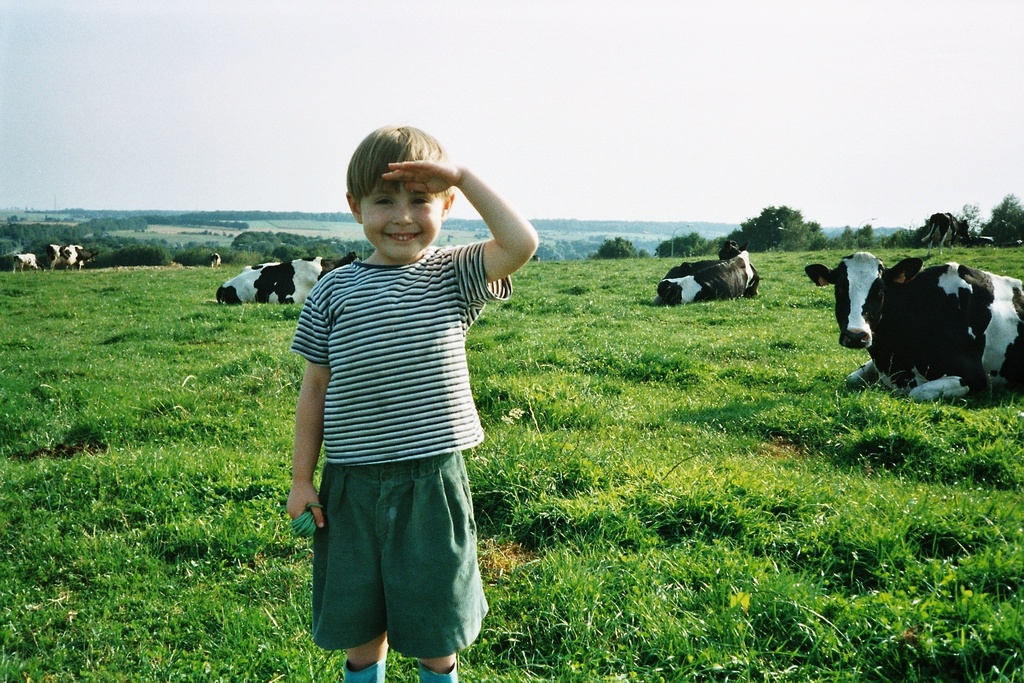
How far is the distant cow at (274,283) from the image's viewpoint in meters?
18.2

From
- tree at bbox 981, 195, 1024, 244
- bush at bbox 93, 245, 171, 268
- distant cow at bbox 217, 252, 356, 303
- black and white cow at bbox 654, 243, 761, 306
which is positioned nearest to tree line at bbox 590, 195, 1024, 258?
tree at bbox 981, 195, 1024, 244

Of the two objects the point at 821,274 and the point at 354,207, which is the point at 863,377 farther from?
the point at 354,207

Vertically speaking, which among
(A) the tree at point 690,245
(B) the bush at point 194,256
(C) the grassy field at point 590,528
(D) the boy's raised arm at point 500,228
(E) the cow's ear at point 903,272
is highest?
(A) the tree at point 690,245

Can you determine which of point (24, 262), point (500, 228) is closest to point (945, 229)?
point (500, 228)

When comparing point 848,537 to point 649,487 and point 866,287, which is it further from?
point 866,287

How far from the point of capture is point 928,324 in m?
7.95

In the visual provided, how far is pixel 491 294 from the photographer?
2389 mm

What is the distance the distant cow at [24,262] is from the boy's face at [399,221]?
40.3m

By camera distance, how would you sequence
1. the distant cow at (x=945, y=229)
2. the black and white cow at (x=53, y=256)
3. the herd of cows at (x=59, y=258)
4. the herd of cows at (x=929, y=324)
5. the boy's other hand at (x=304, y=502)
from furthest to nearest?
1. the black and white cow at (x=53, y=256)
2. the herd of cows at (x=59, y=258)
3. the distant cow at (x=945, y=229)
4. the herd of cows at (x=929, y=324)
5. the boy's other hand at (x=304, y=502)

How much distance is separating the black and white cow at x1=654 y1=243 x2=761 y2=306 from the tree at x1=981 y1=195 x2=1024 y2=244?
32.5 metres

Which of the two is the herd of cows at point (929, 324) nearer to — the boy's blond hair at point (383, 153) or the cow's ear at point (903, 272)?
the cow's ear at point (903, 272)

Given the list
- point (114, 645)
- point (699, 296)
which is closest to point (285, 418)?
point (114, 645)

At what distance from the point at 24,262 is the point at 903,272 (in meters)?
39.6

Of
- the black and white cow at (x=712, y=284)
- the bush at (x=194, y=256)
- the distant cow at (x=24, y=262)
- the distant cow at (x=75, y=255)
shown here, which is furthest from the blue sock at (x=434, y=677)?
the bush at (x=194, y=256)
